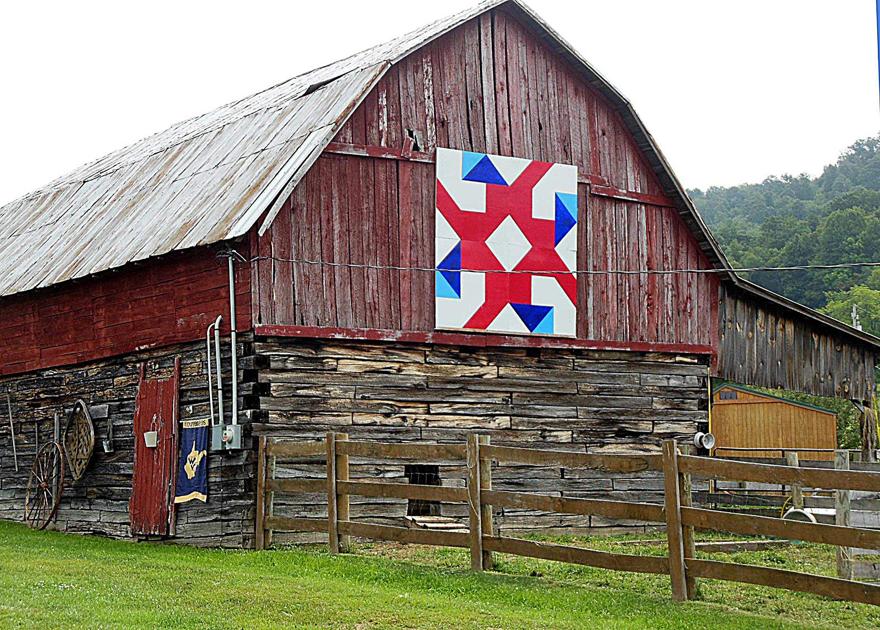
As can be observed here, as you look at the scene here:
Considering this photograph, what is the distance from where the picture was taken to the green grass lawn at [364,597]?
1024 centimetres

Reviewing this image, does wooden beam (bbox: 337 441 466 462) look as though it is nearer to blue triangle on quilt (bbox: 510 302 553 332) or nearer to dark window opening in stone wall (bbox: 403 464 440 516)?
dark window opening in stone wall (bbox: 403 464 440 516)

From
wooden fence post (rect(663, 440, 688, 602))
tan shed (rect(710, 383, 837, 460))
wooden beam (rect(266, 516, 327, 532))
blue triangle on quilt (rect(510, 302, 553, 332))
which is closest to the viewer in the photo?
wooden fence post (rect(663, 440, 688, 602))

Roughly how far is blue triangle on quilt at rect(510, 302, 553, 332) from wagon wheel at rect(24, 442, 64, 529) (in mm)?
7624

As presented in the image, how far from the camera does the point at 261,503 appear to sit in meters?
16.0

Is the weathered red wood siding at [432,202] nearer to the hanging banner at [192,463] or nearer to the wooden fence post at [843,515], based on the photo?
the hanging banner at [192,463]

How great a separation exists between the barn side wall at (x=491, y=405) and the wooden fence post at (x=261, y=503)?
0.84m

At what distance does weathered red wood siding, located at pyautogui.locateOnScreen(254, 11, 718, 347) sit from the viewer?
17.4 metres

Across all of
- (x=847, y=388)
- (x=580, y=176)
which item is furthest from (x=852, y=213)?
(x=580, y=176)

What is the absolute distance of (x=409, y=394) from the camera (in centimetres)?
1820

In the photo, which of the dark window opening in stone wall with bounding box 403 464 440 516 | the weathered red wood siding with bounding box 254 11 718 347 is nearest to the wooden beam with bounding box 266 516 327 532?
the weathered red wood siding with bounding box 254 11 718 347

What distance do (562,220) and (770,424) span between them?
2220 centimetres

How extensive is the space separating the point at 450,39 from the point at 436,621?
35.7ft

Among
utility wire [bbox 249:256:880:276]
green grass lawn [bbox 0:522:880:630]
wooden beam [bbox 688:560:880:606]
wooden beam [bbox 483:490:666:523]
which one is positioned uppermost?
utility wire [bbox 249:256:880:276]

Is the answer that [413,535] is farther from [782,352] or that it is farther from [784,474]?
[782,352]
